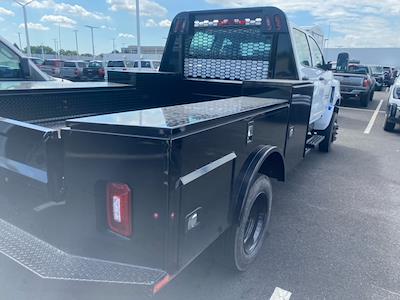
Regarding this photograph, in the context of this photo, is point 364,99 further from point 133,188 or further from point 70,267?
point 70,267

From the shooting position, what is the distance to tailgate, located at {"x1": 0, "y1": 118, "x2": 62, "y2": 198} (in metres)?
1.79

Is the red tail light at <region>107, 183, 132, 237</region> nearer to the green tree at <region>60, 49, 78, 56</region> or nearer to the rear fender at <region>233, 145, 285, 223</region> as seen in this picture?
the rear fender at <region>233, 145, 285, 223</region>

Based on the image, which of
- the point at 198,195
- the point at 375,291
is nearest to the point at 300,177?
the point at 375,291

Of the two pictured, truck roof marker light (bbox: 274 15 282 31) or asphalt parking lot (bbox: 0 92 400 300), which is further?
truck roof marker light (bbox: 274 15 282 31)

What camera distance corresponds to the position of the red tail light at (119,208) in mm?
1675

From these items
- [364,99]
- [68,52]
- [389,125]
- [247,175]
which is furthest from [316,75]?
[68,52]

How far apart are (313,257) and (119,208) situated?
227 centimetres

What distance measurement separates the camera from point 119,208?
5.61 feet

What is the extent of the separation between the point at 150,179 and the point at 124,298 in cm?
61

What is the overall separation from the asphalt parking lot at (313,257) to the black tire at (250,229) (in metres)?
0.16

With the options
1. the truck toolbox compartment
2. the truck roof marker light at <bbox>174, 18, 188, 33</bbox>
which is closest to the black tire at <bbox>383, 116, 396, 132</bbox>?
the truck roof marker light at <bbox>174, 18, 188, 33</bbox>

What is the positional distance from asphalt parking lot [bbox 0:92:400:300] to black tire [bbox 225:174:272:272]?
0.53 feet

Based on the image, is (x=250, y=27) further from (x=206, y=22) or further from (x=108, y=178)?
(x=108, y=178)

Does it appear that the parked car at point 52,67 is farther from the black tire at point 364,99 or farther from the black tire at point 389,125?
the black tire at point 389,125
